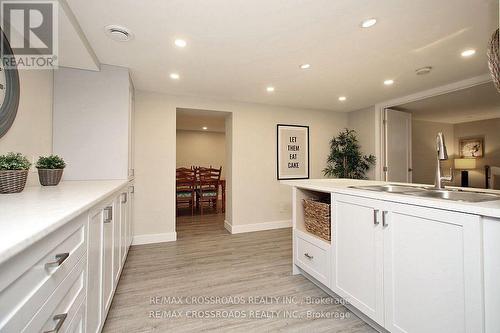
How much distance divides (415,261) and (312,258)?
90 cm

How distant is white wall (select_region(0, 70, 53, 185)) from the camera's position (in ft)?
5.32

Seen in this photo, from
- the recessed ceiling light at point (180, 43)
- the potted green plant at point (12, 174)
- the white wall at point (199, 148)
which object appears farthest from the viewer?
the white wall at point (199, 148)

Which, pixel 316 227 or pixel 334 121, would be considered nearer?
pixel 316 227

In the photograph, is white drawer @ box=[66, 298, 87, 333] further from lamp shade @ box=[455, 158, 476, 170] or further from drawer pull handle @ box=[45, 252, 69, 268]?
lamp shade @ box=[455, 158, 476, 170]

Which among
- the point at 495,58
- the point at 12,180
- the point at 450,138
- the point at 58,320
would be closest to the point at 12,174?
the point at 12,180

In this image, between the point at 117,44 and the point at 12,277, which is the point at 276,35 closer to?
the point at 117,44

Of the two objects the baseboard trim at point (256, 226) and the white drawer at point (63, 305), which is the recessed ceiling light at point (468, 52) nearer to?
the baseboard trim at point (256, 226)

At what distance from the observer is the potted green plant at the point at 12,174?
123 centimetres

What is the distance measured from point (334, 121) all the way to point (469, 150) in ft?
13.1

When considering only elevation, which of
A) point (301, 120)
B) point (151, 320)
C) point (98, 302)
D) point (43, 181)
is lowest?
point (151, 320)

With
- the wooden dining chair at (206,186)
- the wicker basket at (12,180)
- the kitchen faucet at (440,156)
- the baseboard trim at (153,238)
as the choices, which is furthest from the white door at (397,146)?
the wicker basket at (12,180)

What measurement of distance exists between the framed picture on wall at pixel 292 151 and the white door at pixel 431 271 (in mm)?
2800

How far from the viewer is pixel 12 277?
1.77 ft

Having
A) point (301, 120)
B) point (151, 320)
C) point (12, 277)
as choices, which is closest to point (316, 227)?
point (151, 320)
